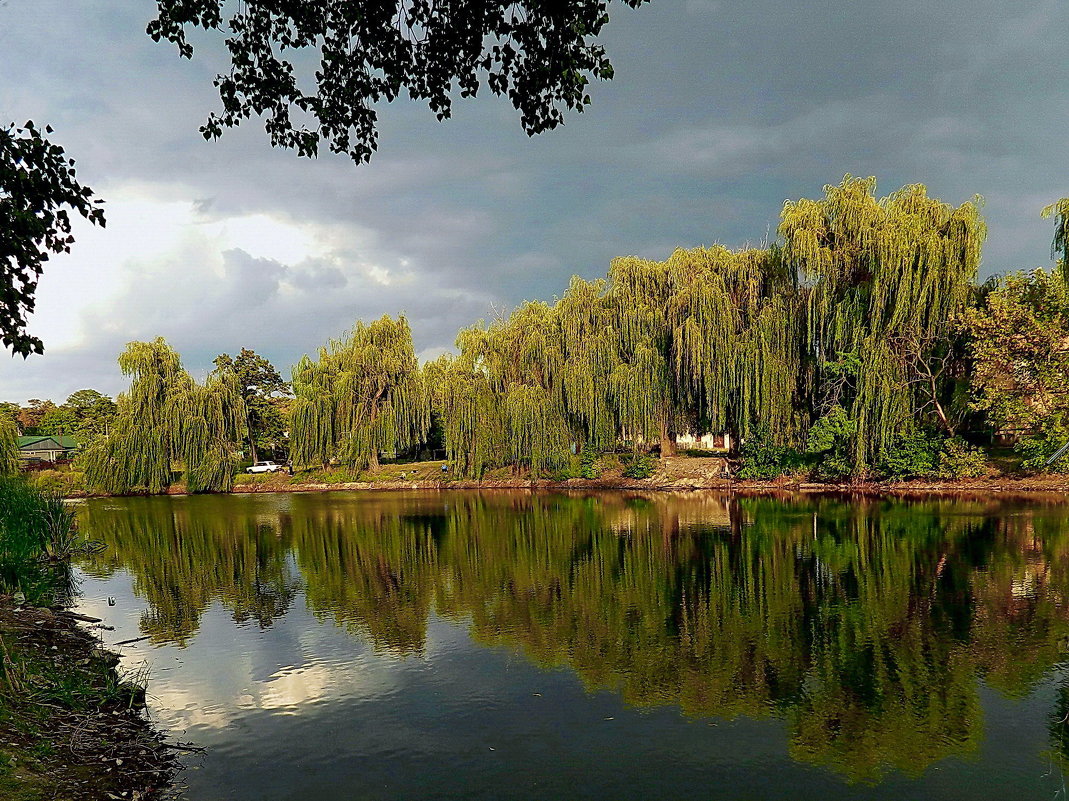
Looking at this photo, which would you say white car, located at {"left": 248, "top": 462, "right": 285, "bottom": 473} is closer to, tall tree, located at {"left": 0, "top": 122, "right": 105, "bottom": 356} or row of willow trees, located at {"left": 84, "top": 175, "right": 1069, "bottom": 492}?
row of willow trees, located at {"left": 84, "top": 175, "right": 1069, "bottom": 492}

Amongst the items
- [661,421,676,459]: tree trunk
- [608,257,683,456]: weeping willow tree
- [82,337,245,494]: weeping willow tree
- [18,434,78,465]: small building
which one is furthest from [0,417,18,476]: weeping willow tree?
[18,434,78,465]: small building

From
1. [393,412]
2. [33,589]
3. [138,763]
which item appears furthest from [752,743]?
[393,412]

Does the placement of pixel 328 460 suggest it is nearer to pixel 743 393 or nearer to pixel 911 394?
pixel 743 393

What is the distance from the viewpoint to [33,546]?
1454 cm

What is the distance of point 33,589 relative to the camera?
481 inches

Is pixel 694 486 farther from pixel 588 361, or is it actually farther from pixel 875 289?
pixel 875 289

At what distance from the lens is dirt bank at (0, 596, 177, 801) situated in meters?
5.55

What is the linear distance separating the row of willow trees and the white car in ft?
19.8

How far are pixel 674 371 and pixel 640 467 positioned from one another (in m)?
5.75

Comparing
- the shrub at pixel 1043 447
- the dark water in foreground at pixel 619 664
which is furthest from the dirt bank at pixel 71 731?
the shrub at pixel 1043 447

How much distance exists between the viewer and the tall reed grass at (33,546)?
12273 mm

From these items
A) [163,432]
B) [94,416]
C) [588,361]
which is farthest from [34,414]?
[588,361]

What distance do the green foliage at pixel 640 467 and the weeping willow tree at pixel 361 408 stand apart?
12.4m

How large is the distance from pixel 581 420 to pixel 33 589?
29083mm
